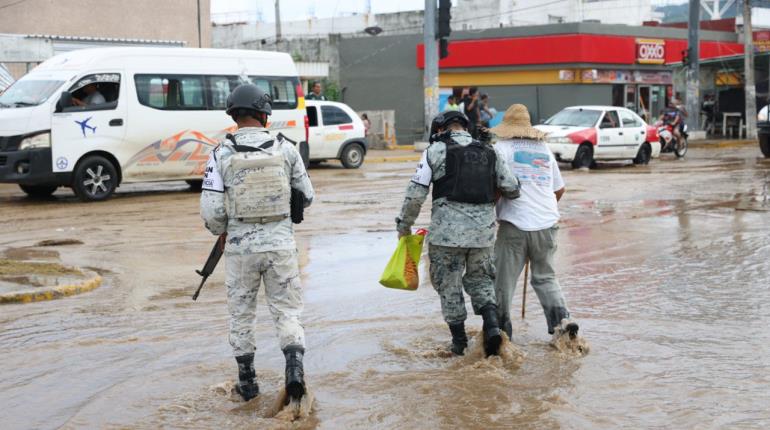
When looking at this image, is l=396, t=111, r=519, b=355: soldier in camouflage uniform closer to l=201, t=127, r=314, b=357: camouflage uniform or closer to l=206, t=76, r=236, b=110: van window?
l=201, t=127, r=314, b=357: camouflage uniform

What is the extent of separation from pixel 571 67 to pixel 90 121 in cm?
2526

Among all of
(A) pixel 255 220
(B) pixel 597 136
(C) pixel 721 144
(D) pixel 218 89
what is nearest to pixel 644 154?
(B) pixel 597 136

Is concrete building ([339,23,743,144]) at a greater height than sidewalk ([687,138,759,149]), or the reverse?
→ concrete building ([339,23,743,144])

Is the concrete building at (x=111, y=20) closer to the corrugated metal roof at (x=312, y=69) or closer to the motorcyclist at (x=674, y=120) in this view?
the corrugated metal roof at (x=312, y=69)

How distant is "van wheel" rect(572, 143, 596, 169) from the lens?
22.7 m

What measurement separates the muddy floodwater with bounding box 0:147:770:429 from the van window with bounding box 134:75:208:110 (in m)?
4.02

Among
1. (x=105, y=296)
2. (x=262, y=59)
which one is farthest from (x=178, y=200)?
(x=105, y=296)

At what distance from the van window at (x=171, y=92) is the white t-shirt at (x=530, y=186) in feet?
34.9

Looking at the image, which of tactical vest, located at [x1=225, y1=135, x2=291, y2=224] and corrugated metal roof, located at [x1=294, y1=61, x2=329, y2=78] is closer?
tactical vest, located at [x1=225, y1=135, x2=291, y2=224]

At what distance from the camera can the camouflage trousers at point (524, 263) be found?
6516 mm

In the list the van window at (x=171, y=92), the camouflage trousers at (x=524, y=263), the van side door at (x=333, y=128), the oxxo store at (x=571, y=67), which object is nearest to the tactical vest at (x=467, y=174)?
the camouflage trousers at (x=524, y=263)

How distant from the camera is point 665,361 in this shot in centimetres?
629

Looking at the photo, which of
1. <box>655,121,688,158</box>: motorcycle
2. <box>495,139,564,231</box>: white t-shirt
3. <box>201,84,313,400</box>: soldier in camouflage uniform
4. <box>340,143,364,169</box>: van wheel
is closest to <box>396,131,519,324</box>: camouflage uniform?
<box>495,139,564,231</box>: white t-shirt

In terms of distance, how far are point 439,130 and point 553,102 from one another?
32.5m
